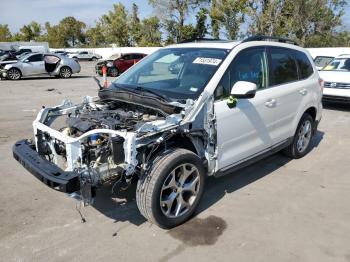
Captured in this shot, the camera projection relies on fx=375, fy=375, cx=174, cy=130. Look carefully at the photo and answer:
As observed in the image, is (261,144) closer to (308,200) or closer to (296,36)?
(308,200)

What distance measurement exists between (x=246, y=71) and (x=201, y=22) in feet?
158

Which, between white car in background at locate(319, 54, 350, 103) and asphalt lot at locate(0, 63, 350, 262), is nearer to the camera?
asphalt lot at locate(0, 63, 350, 262)

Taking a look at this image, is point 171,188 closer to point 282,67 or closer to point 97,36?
point 282,67

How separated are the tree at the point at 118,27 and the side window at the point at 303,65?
211ft

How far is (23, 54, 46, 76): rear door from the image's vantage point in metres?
20.8

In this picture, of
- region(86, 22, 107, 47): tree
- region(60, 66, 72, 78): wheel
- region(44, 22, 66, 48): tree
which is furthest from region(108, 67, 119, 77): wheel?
region(44, 22, 66, 48): tree

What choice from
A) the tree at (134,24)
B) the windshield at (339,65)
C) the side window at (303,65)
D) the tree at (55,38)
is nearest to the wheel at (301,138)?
the side window at (303,65)

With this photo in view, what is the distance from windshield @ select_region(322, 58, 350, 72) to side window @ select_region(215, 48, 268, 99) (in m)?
7.60

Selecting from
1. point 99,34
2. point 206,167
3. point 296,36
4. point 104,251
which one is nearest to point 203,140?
point 206,167

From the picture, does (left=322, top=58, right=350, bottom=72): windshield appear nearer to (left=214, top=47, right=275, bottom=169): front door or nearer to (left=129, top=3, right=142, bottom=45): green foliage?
(left=214, top=47, right=275, bottom=169): front door

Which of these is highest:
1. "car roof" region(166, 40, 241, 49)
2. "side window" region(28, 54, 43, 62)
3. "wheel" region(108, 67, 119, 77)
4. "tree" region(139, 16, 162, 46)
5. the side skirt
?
"tree" region(139, 16, 162, 46)

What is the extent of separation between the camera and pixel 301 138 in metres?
6.19

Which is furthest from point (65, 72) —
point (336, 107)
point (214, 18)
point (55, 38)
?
point (55, 38)

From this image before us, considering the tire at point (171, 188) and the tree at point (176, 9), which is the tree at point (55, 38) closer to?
the tree at point (176, 9)
